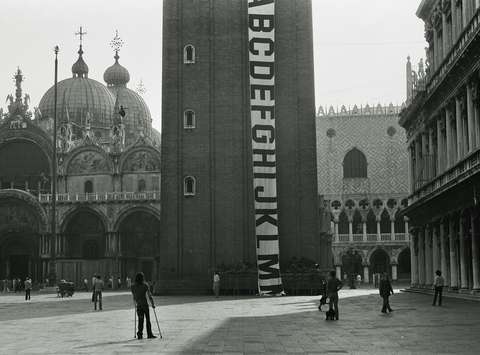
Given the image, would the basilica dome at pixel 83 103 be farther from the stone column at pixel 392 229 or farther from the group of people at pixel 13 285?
the stone column at pixel 392 229

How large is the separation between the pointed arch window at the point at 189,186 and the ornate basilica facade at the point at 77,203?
2152 centimetres

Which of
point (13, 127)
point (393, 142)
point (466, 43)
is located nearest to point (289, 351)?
point (466, 43)

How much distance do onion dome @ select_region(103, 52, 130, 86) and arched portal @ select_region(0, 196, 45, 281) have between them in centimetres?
3331

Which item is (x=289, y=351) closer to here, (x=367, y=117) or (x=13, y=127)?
(x=13, y=127)

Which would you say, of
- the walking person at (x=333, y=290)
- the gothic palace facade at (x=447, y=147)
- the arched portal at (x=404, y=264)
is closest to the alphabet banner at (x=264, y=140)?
the gothic palace facade at (x=447, y=147)

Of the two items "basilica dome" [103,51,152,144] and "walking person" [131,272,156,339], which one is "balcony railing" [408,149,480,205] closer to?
"walking person" [131,272,156,339]

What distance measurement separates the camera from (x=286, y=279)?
43469 mm

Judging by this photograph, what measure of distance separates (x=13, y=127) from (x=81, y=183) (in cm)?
864

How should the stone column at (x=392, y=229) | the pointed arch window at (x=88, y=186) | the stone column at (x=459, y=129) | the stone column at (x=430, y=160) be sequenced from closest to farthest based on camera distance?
the stone column at (x=459, y=129), the stone column at (x=430, y=160), the pointed arch window at (x=88, y=186), the stone column at (x=392, y=229)

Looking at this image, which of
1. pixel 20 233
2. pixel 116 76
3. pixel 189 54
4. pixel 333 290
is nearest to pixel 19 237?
pixel 20 233

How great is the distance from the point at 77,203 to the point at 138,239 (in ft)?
19.4

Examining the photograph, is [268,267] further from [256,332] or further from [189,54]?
[256,332]

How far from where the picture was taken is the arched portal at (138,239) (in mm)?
70750

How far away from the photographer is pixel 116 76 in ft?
339
